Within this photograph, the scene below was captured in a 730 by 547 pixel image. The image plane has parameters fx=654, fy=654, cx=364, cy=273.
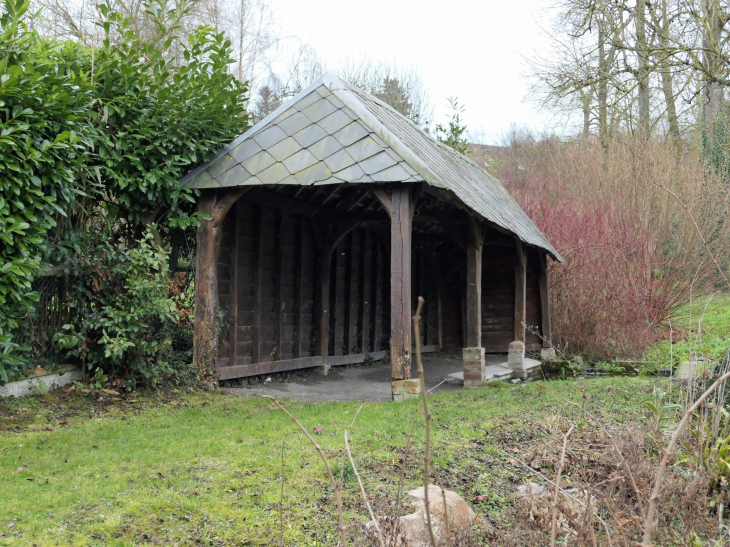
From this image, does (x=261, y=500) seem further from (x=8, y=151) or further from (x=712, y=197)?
(x=712, y=197)

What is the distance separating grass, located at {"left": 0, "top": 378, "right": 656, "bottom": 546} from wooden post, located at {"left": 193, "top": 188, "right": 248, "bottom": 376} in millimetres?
695

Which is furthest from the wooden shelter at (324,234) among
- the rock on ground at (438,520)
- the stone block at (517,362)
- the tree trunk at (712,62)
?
the tree trunk at (712,62)

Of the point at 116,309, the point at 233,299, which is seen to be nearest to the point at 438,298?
the point at 233,299

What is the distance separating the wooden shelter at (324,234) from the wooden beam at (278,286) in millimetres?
17

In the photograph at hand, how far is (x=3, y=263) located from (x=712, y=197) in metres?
15.2

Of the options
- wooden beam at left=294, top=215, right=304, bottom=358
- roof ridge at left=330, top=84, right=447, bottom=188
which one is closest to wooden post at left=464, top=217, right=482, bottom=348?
roof ridge at left=330, top=84, right=447, bottom=188

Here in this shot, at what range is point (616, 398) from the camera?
748cm

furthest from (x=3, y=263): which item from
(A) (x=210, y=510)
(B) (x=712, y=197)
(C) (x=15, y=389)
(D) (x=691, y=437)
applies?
(B) (x=712, y=197)

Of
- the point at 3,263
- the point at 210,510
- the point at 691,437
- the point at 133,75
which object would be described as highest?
the point at 133,75

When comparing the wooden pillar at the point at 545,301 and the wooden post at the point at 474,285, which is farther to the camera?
the wooden pillar at the point at 545,301

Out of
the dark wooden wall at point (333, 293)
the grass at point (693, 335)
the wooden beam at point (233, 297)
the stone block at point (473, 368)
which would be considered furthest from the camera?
the grass at point (693, 335)

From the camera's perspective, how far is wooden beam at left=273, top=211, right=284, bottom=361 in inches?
392

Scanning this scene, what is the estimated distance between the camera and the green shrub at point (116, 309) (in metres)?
7.11

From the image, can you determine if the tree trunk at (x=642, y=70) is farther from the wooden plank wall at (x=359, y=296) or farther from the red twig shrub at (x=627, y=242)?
the wooden plank wall at (x=359, y=296)
